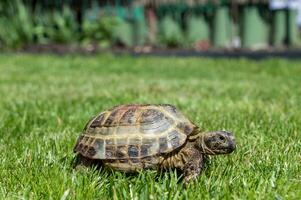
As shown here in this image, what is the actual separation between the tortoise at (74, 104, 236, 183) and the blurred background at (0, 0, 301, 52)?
1168 centimetres

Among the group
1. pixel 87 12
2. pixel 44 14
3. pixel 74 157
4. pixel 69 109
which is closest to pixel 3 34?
pixel 44 14

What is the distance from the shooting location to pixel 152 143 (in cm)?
286

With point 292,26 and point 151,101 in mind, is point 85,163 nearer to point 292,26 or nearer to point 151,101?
point 151,101

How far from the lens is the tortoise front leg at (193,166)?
279 cm

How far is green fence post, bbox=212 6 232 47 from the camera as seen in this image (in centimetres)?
1597

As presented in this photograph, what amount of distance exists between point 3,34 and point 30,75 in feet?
18.1

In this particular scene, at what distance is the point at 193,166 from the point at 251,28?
44.6 ft

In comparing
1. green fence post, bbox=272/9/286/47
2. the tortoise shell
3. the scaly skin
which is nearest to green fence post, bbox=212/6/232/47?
green fence post, bbox=272/9/286/47

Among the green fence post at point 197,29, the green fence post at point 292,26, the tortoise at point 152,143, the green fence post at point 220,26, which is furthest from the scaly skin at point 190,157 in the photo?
the green fence post at point 292,26

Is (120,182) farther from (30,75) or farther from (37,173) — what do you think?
(30,75)

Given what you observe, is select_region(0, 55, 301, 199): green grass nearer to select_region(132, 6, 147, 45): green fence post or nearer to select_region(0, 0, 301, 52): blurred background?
select_region(0, 0, 301, 52): blurred background

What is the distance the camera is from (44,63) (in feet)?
37.1

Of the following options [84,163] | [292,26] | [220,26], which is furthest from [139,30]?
[84,163]

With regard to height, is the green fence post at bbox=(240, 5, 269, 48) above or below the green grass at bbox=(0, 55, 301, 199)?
below
